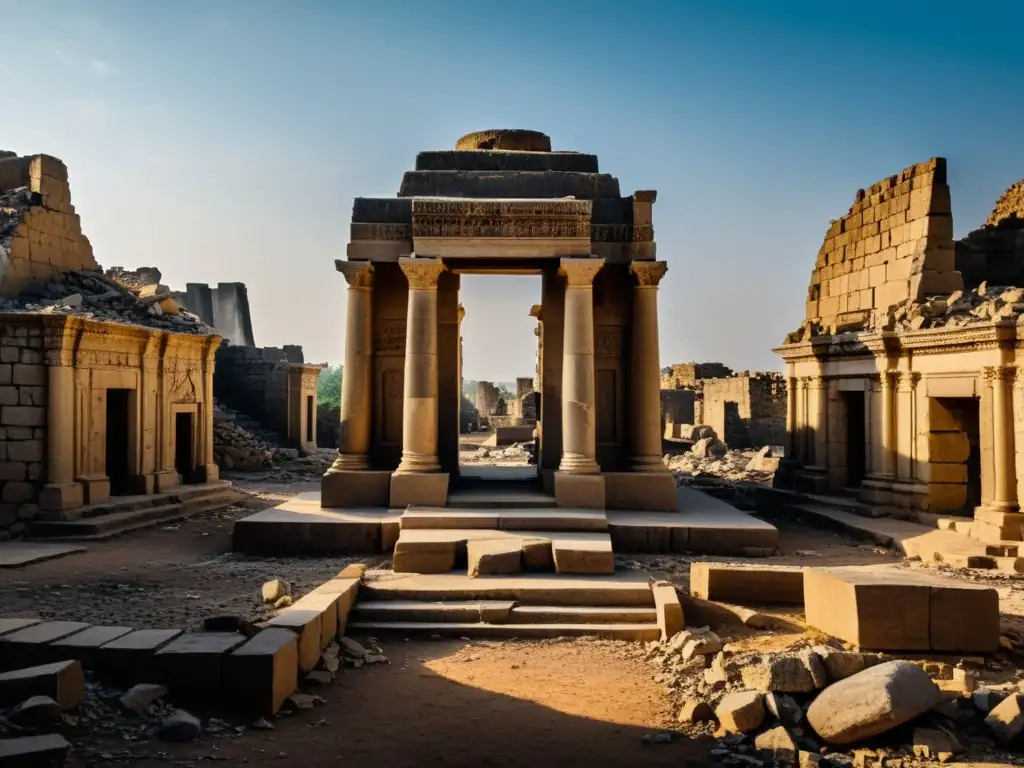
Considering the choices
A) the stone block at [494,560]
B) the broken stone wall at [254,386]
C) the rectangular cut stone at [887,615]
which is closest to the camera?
the rectangular cut stone at [887,615]

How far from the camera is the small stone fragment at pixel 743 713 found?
224 inches

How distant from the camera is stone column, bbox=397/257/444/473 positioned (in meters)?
12.7

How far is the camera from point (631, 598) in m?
8.82

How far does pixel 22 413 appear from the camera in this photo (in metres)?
13.3

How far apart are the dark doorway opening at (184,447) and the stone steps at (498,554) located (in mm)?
9609

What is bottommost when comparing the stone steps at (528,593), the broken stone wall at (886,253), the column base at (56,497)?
the stone steps at (528,593)

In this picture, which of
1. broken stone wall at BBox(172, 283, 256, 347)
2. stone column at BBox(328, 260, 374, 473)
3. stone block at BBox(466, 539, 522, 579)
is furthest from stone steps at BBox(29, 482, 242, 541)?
broken stone wall at BBox(172, 283, 256, 347)

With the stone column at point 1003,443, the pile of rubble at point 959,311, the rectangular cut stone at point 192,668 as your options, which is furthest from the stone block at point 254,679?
the pile of rubble at point 959,311

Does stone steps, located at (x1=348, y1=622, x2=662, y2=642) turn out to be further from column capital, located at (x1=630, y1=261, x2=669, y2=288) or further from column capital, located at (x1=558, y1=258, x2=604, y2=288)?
column capital, located at (x1=630, y1=261, x2=669, y2=288)

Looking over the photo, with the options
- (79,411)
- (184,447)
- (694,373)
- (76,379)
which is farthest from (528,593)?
(694,373)

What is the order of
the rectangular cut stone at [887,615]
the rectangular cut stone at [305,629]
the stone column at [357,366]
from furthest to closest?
the stone column at [357,366], the rectangular cut stone at [887,615], the rectangular cut stone at [305,629]

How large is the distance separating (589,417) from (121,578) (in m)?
7.36

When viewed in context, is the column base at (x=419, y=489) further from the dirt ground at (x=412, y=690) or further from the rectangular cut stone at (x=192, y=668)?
the rectangular cut stone at (x=192, y=668)

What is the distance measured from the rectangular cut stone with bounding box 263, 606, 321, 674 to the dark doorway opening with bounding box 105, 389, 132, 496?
33.4ft
